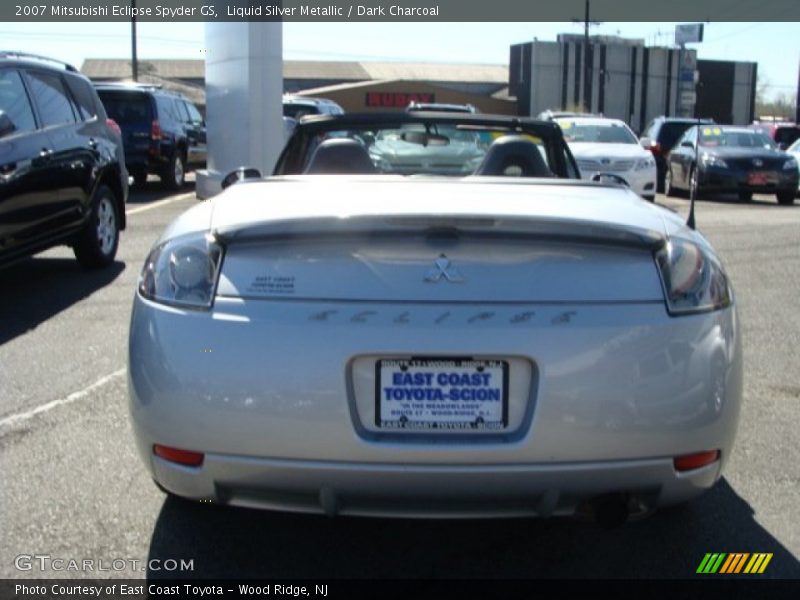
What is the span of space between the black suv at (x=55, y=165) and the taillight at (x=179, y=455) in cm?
444

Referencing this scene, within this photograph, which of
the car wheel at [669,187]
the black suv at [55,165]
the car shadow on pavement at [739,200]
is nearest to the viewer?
the black suv at [55,165]

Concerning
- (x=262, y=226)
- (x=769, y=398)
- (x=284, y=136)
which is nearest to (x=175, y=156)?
(x=284, y=136)

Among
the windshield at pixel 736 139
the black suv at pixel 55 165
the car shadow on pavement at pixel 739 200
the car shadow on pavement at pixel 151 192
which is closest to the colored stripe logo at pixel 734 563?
the black suv at pixel 55 165

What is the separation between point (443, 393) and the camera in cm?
285

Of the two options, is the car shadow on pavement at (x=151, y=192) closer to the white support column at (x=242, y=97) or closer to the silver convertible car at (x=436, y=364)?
the white support column at (x=242, y=97)

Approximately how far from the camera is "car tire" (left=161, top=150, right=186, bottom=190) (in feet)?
59.8

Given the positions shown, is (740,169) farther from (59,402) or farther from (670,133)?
(59,402)

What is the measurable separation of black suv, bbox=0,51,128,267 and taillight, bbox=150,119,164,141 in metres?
8.14

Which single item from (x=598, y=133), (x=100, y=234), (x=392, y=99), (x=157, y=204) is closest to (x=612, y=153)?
(x=598, y=133)

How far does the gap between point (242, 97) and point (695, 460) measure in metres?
14.1

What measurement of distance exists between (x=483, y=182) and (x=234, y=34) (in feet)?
43.1

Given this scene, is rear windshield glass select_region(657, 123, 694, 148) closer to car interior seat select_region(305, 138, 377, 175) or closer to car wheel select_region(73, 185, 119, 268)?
car wheel select_region(73, 185, 119, 268)

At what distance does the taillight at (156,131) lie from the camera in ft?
57.1

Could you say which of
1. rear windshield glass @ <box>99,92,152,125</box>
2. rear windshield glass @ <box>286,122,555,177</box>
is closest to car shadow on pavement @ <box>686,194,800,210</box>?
rear windshield glass @ <box>99,92,152,125</box>
